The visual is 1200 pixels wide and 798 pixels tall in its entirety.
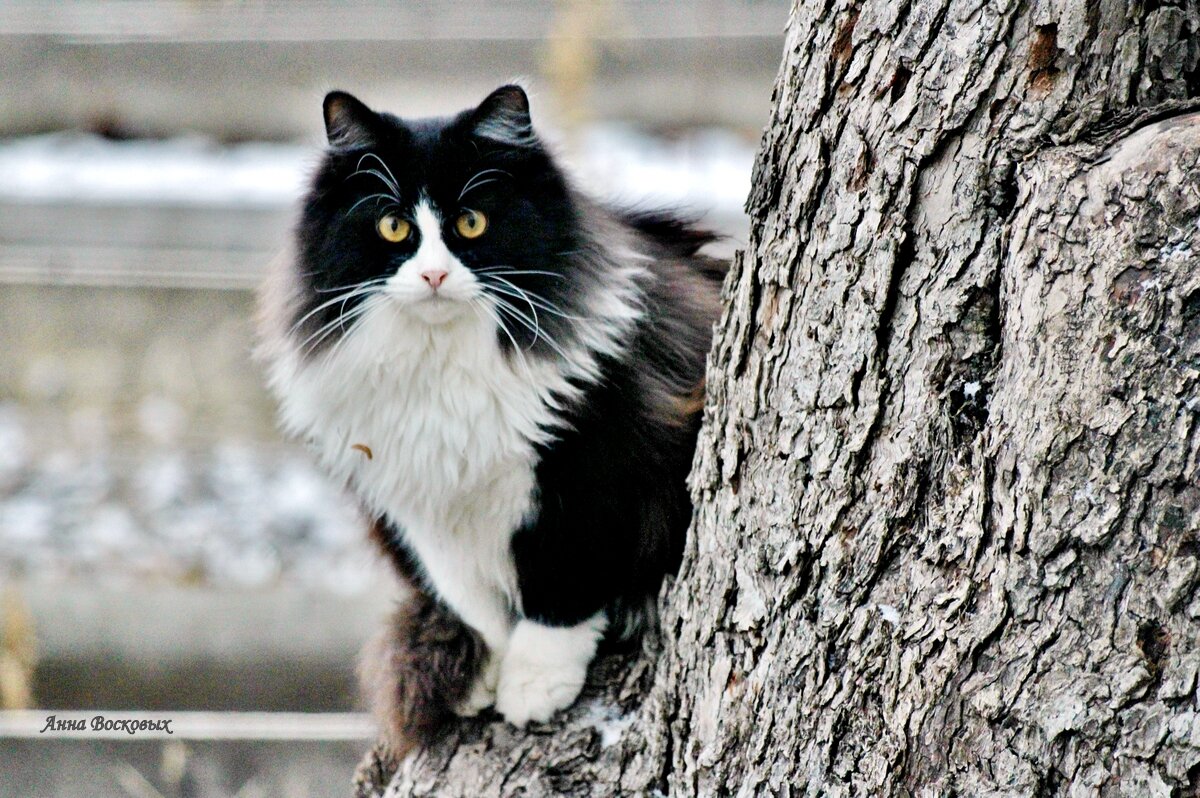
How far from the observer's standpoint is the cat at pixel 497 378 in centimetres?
198

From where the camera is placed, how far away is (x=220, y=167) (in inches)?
220

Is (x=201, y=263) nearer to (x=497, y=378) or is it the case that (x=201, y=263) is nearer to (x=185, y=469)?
(x=185, y=469)

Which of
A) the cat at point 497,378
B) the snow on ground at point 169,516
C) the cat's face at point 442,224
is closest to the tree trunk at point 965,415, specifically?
the cat at point 497,378

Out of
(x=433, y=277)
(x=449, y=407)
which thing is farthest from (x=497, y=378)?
(x=433, y=277)

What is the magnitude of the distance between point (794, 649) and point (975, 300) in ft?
1.72

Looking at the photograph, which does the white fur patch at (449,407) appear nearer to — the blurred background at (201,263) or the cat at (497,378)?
the cat at (497,378)

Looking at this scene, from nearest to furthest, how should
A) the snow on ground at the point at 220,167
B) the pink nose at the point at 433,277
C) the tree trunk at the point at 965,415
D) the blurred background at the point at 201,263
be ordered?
the tree trunk at the point at 965,415
the pink nose at the point at 433,277
the blurred background at the point at 201,263
the snow on ground at the point at 220,167

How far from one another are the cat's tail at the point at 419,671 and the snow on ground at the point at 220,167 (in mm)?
3185

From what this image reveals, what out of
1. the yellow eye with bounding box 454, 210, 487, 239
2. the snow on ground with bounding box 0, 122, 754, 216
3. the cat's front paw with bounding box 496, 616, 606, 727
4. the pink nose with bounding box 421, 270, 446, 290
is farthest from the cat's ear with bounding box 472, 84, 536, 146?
the snow on ground with bounding box 0, 122, 754, 216

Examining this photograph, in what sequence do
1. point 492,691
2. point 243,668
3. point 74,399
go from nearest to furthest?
point 492,691 → point 243,668 → point 74,399

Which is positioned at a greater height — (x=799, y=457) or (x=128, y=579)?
(x=799, y=457)

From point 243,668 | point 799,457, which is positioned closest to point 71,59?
point 243,668

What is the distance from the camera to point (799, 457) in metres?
1.52

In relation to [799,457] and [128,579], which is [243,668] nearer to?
[128,579]
